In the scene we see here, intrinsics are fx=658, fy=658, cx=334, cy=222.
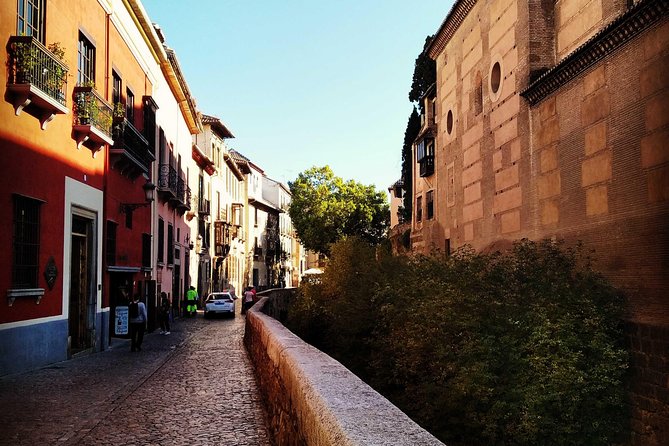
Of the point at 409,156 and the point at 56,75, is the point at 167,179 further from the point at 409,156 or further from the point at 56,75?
the point at 409,156

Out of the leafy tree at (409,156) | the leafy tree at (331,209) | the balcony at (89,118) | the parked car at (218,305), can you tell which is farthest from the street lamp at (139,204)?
the leafy tree at (331,209)

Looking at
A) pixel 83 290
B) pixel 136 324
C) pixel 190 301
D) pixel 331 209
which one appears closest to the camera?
pixel 83 290

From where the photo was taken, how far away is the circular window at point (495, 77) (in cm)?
1850

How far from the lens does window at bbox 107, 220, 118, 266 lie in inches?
614

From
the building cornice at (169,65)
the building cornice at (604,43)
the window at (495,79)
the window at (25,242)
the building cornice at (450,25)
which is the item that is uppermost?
the building cornice at (450,25)

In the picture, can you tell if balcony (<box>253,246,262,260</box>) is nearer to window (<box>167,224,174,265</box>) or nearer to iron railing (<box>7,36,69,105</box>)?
window (<box>167,224,174,265</box>)

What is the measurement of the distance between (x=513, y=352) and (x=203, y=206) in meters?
25.0

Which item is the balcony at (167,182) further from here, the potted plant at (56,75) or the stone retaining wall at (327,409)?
the stone retaining wall at (327,409)

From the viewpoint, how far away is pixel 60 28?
1177 cm

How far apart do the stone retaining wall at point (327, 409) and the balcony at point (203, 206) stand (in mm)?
27802

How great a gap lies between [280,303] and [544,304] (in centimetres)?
2049

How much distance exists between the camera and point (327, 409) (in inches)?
132

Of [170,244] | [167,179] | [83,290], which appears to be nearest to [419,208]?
[170,244]

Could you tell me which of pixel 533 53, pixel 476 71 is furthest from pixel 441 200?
pixel 533 53
